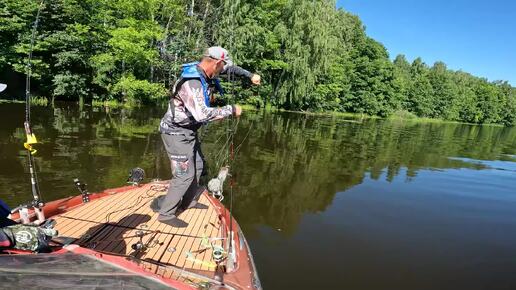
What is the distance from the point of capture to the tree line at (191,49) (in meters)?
26.5

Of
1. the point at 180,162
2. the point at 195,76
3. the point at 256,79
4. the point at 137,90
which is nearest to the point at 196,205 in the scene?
the point at 180,162

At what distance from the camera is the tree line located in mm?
26547

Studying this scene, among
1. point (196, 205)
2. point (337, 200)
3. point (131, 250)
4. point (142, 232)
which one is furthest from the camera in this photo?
point (337, 200)

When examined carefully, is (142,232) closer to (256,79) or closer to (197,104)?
(197,104)

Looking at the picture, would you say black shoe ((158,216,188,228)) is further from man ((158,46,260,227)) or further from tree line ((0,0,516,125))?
tree line ((0,0,516,125))

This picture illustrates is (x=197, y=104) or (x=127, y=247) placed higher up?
(x=197, y=104)

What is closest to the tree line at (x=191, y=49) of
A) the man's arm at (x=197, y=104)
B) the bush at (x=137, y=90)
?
the bush at (x=137, y=90)

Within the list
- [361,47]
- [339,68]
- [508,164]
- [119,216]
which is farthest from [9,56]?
[361,47]

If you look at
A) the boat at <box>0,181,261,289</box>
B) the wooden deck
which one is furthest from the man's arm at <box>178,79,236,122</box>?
the wooden deck

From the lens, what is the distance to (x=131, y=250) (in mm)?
4242

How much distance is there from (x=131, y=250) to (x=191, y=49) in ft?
93.2

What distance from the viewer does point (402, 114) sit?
6162cm

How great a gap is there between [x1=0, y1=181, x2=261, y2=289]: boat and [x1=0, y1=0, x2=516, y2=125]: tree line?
8.63 meters

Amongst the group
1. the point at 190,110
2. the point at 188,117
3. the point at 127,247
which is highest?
the point at 190,110
